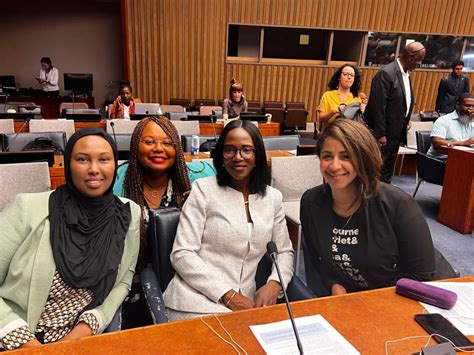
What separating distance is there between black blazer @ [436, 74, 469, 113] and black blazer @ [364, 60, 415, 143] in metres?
4.34

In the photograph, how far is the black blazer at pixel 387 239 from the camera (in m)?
1.56

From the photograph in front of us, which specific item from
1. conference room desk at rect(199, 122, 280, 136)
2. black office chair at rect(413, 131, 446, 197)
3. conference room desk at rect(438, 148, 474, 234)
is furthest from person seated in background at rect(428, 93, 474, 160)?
conference room desk at rect(199, 122, 280, 136)

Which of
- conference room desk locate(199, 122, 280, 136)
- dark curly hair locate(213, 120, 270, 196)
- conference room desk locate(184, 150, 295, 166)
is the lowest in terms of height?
conference room desk locate(184, 150, 295, 166)

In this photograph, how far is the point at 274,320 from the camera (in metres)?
1.19

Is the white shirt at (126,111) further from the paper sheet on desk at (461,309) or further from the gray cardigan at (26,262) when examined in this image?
the paper sheet on desk at (461,309)

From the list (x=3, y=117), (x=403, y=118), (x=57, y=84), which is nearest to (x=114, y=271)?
(x=403, y=118)

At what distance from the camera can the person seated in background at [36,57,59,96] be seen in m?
8.88

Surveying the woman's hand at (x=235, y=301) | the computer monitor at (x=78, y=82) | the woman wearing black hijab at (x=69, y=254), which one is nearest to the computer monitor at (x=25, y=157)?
the woman wearing black hijab at (x=69, y=254)

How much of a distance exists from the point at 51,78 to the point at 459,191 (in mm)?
8930

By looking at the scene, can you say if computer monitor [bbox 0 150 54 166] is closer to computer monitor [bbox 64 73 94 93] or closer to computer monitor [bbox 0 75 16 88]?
computer monitor [bbox 64 73 94 93]

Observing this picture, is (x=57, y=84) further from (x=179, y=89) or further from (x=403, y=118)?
(x=403, y=118)

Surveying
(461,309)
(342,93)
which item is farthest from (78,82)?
(461,309)

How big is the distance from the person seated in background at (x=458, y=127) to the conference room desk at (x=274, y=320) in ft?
11.2

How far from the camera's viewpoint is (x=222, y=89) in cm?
915
